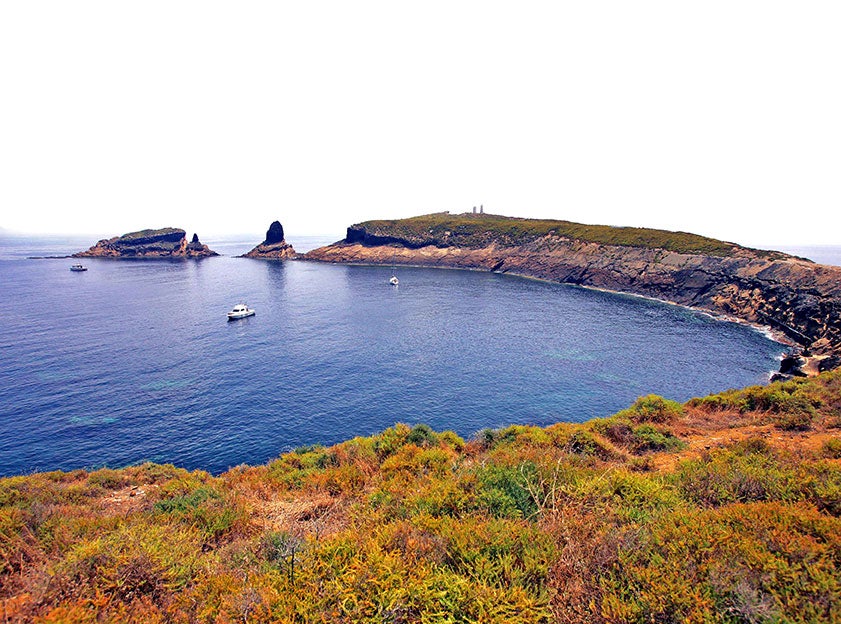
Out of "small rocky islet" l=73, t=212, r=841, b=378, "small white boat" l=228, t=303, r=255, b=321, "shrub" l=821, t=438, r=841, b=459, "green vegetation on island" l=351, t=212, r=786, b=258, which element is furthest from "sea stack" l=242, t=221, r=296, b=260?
"shrub" l=821, t=438, r=841, b=459

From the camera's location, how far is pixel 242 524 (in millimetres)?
11812

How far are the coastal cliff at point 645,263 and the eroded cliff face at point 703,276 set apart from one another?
0.63 ft

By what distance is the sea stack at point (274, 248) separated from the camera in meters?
186

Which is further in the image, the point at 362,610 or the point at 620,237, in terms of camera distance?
the point at 620,237

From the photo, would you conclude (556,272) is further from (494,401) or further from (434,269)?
(494,401)

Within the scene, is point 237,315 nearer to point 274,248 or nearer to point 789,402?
point 789,402

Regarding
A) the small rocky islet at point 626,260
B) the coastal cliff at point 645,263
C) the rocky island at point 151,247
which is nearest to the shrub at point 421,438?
the small rocky islet at point 626,260

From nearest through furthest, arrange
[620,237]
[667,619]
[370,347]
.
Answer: [667,619], [370,347], [620,237]

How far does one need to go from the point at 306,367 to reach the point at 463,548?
41108 mm

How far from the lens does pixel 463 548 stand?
27.6 feet

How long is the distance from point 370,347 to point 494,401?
2267 centimetres

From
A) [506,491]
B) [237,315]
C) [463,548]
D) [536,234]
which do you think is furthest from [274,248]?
[463,548]

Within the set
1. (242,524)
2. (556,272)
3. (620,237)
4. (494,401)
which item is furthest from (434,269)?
(242,524)

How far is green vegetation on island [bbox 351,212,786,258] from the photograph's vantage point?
337ft
